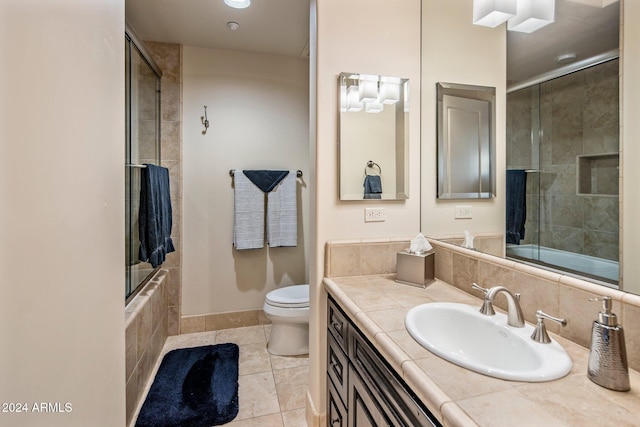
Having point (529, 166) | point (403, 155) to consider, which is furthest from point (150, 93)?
point (529, 166)

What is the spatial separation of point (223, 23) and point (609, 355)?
8.91 ft

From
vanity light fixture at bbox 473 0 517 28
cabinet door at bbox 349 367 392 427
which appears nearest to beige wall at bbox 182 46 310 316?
vanity light fixture at bbox 473 0 517 28

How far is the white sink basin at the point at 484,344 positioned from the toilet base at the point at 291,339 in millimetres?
1410

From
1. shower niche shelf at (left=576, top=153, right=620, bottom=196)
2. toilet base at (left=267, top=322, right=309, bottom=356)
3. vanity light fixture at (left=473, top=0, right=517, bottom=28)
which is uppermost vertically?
vanity light fixture at (left=473, top=0, right=517, bottom=28)

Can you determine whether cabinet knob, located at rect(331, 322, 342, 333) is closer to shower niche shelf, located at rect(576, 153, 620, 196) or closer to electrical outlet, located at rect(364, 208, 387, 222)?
electrical outlet, located at rect(364, 208, 387, 222)

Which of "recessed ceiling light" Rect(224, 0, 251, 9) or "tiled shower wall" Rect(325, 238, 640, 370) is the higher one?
"recessed ceiling light" Rect(224, 0, 251, 9)

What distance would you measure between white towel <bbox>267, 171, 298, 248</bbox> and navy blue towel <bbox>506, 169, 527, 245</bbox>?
186 cm

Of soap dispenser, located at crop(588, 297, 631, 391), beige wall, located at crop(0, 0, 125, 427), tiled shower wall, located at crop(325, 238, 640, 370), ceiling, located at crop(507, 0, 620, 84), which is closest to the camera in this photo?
beige wall, located at crop(0, 0, 125, 427)

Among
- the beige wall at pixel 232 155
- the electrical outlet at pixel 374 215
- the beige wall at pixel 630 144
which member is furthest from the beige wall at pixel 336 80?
the beige wall at pixel 232 155

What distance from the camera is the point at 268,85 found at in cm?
283

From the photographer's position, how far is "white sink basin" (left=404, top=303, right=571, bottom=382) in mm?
736

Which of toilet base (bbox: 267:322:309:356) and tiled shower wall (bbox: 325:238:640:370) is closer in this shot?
tiled shower wall (bbox: 325:238:640:370)

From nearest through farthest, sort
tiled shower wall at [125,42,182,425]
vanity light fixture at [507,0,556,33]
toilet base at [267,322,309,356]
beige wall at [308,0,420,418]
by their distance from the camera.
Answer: vanity light fixture at [507,0,556,33]
beige wall at [308,0,420,418]
toilet base at [267,322,309,356]
tiled shower wall at [125,42,182,425]

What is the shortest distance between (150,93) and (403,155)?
204 centimetres
